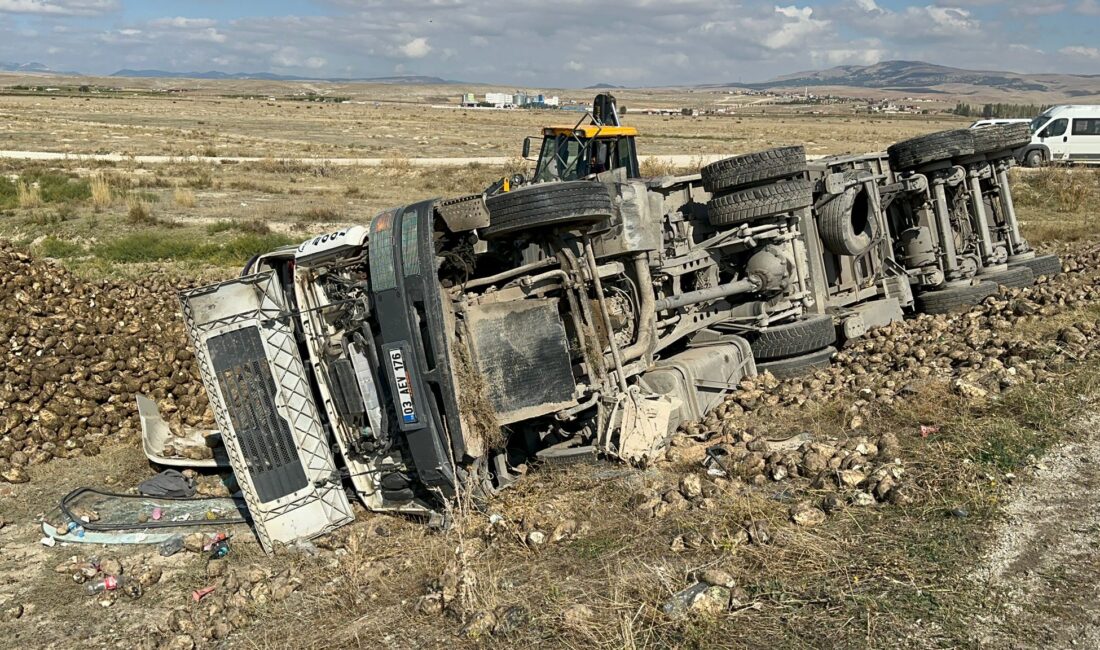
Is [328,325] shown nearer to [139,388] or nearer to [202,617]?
[202,617]

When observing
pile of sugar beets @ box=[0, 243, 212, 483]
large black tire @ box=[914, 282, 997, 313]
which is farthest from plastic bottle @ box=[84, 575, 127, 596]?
large black tire @ box=[914, 282, 997, 313]

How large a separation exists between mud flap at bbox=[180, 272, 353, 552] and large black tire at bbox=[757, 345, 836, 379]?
370 centimetres

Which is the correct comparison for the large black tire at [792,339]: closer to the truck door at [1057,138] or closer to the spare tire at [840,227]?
the spare tire at [840,227]

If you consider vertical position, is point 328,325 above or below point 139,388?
above

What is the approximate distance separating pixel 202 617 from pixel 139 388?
412 centimetres

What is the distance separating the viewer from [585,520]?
15.3 ft

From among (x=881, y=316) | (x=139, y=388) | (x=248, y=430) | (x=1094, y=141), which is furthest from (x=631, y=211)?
(x=1094, y=141)

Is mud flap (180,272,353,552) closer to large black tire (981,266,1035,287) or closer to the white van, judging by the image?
large black tire (981,266,1035,287)

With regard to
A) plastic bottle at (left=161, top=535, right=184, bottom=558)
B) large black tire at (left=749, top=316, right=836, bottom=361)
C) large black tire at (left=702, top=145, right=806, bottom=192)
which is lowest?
large black tire at (left=749, top=316, right=836, bottom=361)

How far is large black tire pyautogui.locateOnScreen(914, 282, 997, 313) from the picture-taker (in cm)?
887

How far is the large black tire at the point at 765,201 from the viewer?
725 centimetres

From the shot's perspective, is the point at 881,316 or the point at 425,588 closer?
the point at 425,588

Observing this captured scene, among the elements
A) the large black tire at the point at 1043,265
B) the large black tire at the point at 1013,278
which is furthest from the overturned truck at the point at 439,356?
the large black tire at the point at 1043,265

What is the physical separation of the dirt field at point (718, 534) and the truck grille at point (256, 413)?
445mm
